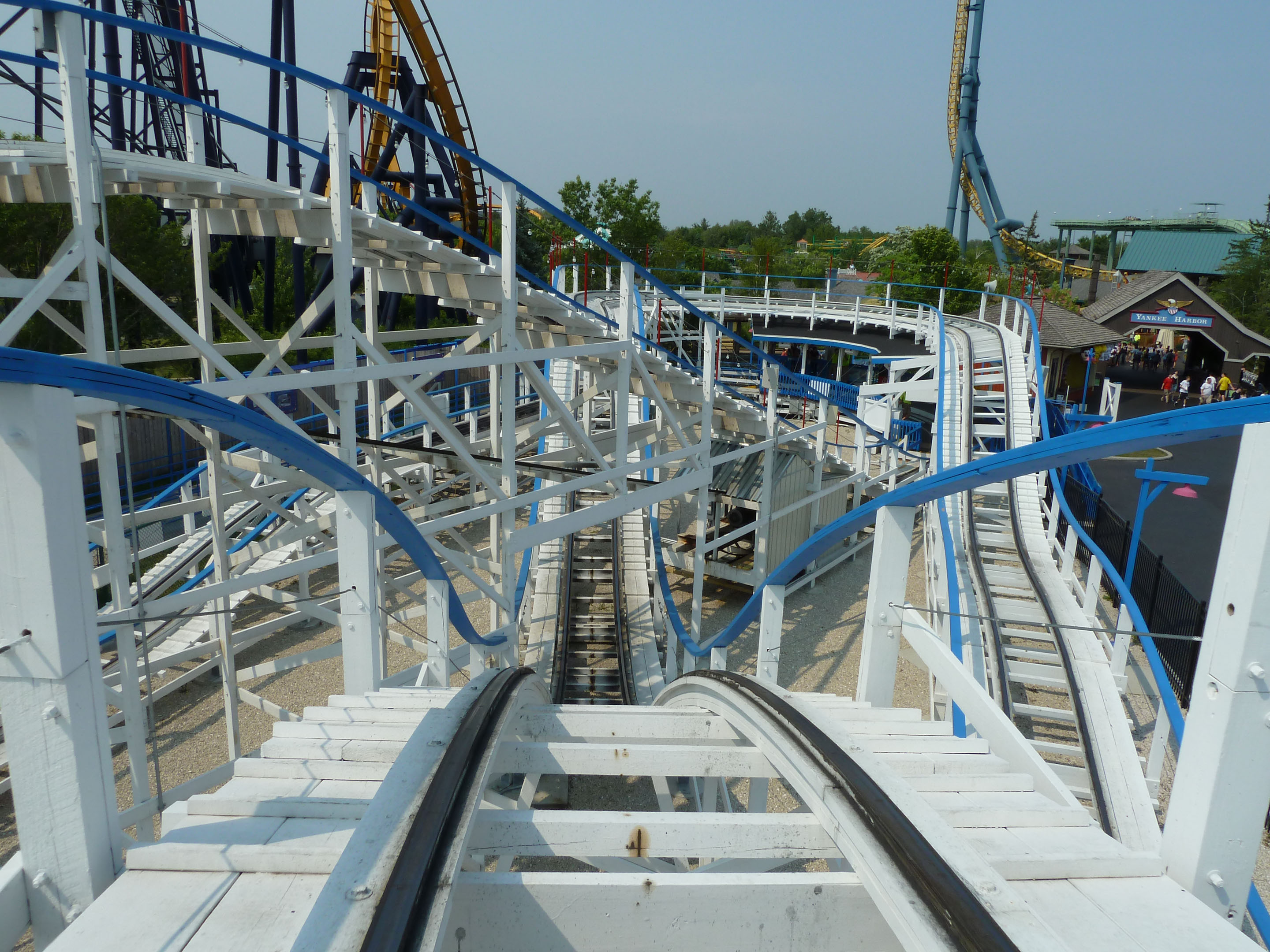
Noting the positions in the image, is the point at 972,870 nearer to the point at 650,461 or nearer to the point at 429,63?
the point at 650,461

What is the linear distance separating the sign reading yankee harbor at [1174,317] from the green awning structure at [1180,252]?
14132 millimetres

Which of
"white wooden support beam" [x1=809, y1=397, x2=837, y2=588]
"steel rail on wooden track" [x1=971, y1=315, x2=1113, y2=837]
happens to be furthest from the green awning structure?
"steel rail on wooden track" [x1=971, y1=315, x2=1113, y2=837]

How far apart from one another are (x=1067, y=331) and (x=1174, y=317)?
7.14 meters

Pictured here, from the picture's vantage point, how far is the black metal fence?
26.7 ft

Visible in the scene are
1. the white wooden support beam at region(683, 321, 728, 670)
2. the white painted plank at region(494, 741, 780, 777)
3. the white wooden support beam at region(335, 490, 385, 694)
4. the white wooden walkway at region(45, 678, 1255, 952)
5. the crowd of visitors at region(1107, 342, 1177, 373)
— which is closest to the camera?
the white wooden walkway at region(45, 678, 1255, 952)

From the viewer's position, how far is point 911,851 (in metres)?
1.78

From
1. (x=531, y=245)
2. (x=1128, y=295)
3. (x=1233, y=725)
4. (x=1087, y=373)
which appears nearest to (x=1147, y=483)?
(x=1233, y=725)

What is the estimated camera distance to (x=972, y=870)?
168cm

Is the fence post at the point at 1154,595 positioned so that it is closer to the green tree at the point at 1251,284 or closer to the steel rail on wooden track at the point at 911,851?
the steel rail on wooden track at the point at 911,851

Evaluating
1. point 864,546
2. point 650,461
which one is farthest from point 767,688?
point 864,546

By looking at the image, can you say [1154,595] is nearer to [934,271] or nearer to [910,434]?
[910,434]

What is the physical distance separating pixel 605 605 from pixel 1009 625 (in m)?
4.91

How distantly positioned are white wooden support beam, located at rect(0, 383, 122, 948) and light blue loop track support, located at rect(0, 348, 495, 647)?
0.15 ft

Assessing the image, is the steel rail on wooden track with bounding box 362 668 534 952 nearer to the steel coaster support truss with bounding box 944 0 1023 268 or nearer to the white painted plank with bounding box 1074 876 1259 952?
the white painted plank with bounding box 1074 876 1259 952
